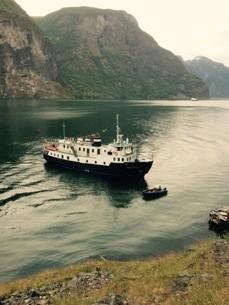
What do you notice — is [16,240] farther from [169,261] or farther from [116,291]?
[116,291]

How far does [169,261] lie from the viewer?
164ft

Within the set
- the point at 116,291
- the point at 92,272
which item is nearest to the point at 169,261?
the point at 92,272

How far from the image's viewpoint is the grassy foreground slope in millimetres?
32763

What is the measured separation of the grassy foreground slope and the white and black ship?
45.4 m

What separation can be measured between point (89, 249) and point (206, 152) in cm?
8730

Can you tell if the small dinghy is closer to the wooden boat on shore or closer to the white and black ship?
the white and black ship

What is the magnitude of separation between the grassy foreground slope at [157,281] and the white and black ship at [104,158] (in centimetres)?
4541

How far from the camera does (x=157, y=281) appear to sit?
127ft

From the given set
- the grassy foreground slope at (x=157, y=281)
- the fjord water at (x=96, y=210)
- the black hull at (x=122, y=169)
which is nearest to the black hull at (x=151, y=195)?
the fjord water at (x=96, y=210)

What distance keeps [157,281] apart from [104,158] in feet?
205

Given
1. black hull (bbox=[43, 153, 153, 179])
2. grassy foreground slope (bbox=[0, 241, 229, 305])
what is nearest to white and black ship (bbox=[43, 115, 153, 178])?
black hull (bbox=[43, 153, 153, 179])

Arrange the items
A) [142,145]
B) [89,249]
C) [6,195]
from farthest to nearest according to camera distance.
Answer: [142,145] → [6,195] → [89,249]

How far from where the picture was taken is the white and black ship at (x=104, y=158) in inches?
3856

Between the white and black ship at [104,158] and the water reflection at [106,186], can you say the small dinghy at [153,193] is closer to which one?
the water reflection at [106,186]
